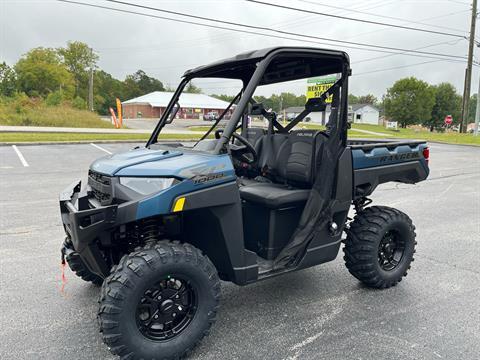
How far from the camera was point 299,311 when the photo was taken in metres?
3.12

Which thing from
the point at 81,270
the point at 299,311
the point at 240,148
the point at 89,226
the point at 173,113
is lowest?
the point at 299,311

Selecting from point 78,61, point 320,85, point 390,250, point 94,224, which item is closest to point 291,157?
point 320,85

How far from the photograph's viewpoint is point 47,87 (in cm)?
5538

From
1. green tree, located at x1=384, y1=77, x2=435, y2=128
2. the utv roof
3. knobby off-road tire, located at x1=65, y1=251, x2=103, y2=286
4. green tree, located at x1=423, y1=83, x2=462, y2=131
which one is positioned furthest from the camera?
green tree, located at x1=423, y1=83, x2=462, y2=131

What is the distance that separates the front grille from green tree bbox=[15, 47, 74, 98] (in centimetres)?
5761

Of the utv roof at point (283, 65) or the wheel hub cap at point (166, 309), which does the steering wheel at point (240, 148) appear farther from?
the wheel hub cap at point (166, 309)

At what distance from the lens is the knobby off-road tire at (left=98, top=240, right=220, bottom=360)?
2.25m

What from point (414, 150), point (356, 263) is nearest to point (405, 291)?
point (356, 263)

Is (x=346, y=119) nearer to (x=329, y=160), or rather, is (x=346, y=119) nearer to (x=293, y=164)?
(x=329, y=160)

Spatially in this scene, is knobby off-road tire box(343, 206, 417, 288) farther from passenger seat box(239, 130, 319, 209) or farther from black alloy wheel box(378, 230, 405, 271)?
passenger seat box(239, 130, 319, 209)

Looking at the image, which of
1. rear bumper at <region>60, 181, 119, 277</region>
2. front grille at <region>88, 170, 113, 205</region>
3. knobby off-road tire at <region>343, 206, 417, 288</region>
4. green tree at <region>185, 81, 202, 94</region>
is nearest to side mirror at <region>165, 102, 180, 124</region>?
green tree at <region>185, 81, 202, 94</region>

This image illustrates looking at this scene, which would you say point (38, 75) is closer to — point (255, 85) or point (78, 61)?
point (78, 61)

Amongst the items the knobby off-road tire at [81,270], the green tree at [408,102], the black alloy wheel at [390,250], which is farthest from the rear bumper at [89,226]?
the green tree at [408,102]

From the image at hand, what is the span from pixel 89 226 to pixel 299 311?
1.77m
